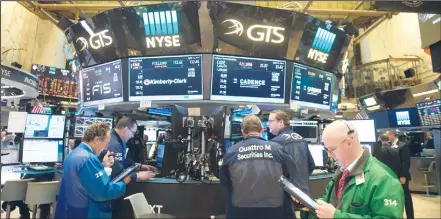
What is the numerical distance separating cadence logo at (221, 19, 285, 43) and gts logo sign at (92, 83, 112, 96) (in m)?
1.87

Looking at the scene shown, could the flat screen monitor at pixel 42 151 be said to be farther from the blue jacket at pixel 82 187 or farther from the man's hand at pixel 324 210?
the man's hand at pixel 324 210

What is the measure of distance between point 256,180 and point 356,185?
1016mm

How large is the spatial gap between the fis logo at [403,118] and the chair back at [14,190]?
10.5 meters

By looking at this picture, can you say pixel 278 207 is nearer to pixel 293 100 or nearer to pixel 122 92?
pixel 293 100

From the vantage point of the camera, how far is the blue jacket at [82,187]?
89.4 inches

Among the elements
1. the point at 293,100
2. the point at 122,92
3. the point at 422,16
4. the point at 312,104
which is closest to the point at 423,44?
the point at 422,16

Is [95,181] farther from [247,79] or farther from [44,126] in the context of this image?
[44,126]

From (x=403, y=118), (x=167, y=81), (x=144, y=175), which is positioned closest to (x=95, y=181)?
(x=144, y=175)

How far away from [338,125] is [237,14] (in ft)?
8.08

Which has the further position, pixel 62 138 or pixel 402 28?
pixel 402 28

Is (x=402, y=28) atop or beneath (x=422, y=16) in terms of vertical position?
atop

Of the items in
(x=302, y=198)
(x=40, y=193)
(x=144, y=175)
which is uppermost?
(x=302, y=198)

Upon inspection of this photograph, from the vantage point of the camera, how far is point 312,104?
14.0 ft

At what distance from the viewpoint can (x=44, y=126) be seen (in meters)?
5.05
